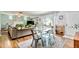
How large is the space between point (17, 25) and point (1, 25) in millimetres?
315

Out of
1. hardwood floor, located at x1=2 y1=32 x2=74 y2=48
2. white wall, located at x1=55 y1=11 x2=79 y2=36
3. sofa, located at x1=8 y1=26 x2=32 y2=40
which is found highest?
white wall, located at x1=55 y1=11 x2=79 y2=36

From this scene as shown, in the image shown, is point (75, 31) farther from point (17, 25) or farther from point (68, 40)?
point (17, 25)

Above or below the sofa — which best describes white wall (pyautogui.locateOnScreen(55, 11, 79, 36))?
above

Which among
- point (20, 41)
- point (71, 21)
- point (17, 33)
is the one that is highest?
point (71, 21)

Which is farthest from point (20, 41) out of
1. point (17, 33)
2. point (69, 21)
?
point (69, 21)

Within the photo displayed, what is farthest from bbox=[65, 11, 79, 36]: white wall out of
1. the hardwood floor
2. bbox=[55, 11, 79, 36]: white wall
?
the hardwood floor

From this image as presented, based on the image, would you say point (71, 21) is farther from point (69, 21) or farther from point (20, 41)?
point (20, 41)

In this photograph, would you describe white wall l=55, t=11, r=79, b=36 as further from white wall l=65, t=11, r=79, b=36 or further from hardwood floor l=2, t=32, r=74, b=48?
hardwood floor l=2, t=32, r=74, b=48

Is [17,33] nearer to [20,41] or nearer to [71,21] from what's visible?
[20,41]

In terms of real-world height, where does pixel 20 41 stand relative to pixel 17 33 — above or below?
below
